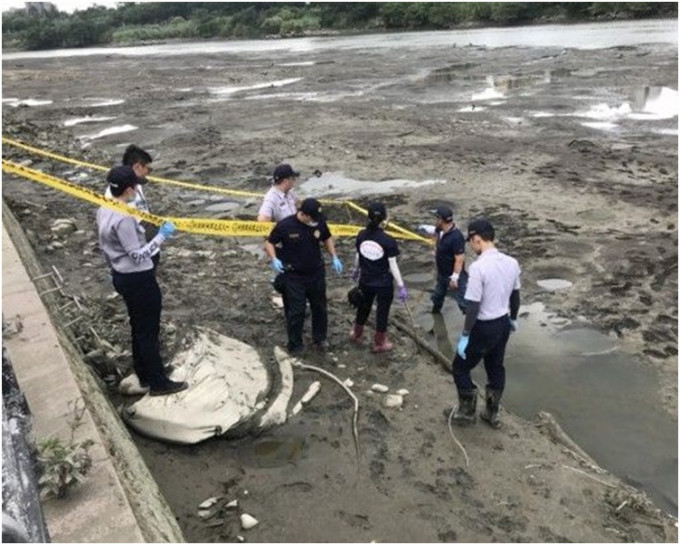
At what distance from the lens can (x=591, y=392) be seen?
5758 mm

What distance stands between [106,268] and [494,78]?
76.0 ft

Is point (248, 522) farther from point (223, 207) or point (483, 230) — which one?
point (223, 207)

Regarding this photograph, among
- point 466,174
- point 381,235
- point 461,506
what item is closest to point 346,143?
point 466,174

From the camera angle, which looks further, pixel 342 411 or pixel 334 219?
pixel 334 219

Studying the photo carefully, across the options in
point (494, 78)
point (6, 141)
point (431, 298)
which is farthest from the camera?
point (494, 78)

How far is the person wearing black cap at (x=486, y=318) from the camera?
470 cm

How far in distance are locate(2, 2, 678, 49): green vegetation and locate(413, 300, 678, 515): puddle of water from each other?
54.6 meters

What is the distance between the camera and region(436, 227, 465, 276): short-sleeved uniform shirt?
6504 mm

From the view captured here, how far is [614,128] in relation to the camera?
1647 cm

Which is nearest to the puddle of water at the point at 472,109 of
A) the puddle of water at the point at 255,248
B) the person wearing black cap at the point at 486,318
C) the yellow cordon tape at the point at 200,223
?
the yellow cordon tape at the point at 200,223

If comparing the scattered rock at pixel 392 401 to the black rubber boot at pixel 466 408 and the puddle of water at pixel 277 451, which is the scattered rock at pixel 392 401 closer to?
the black rubber boot at pixel 466 408

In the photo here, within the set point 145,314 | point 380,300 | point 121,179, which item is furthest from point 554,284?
point 121,179

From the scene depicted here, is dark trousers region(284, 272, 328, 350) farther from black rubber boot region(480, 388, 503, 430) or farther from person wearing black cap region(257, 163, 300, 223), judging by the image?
black rubber boot region(480, 388, 503, 430)

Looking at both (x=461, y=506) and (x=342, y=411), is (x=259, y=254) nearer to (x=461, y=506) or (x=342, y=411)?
(x=342, y=411)
